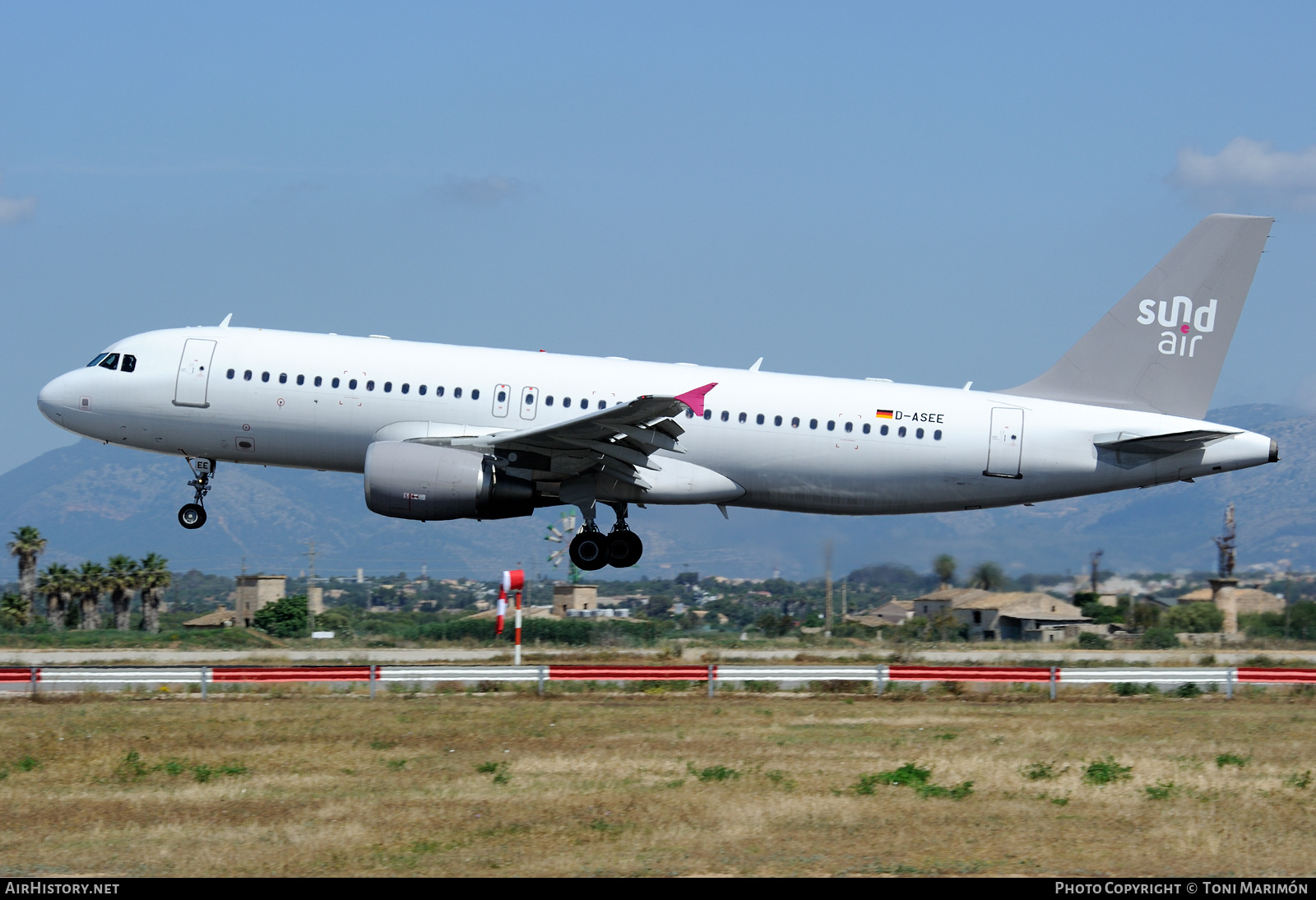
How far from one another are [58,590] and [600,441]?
195 feet

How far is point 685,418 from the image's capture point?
28.2 m

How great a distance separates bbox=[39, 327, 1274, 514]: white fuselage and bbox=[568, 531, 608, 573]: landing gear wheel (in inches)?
91.5

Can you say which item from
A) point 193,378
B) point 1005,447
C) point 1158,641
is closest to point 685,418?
point 1005,447

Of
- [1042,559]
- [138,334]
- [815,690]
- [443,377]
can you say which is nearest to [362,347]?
[443,377]

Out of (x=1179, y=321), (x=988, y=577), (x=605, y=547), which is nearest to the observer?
(x=605, y=547)

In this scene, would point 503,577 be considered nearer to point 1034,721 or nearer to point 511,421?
point 511,421

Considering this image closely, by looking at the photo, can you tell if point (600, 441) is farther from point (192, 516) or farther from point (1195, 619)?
point (1195, 619)

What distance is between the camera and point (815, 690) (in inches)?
1128

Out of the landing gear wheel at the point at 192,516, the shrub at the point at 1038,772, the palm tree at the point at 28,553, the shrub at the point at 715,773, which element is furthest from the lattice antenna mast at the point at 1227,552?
the palm tree at the point at 28,553

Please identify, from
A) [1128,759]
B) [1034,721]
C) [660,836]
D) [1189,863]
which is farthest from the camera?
[1034,721]

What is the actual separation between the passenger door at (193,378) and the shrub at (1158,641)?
35758 millimetres

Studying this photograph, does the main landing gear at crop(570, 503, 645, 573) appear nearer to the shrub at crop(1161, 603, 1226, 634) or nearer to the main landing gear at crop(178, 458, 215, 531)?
the main landing gear at crop(178, 458, 215, 531)

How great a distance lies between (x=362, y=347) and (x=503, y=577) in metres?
6.38

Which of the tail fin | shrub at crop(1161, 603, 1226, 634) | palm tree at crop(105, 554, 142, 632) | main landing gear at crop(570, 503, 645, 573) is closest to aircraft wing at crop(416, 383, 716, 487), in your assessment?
main landing gear at crop(570, 503, 645, 573)
